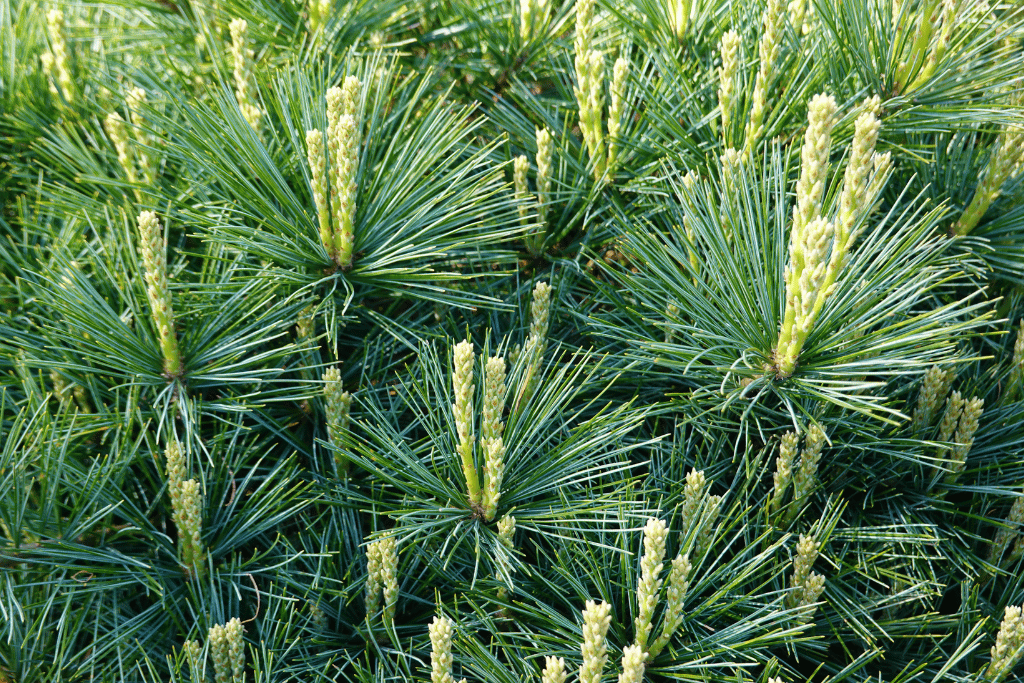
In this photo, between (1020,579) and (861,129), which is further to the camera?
(1020,579)

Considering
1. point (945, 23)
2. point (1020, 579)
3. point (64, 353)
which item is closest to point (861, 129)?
point (945, 23)

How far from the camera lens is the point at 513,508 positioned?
84cm

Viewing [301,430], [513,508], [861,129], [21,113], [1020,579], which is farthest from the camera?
[21,113]

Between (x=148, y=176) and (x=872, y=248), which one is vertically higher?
(x=148, y=176)

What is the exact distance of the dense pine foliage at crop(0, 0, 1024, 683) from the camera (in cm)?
84

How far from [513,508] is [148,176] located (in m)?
0.69

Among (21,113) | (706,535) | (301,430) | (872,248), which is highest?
(21,113)

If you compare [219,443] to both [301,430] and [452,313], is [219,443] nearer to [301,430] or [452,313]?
[301,430]

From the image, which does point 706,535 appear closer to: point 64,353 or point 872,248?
point 872,248

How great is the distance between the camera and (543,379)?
969 millimetres

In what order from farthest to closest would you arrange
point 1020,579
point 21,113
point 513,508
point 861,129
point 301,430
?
point 21,113 < point 301,430 < point 1020,579 < point 513,508 < point 861,129

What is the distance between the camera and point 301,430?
1067 mm

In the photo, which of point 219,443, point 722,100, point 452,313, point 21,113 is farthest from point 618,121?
point 21,113

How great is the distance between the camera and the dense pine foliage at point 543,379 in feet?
2.77
